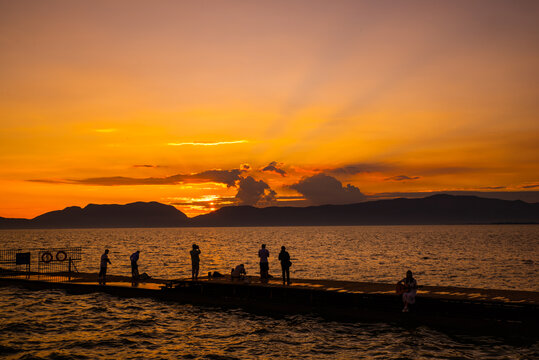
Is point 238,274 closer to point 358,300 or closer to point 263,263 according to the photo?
point 263,263

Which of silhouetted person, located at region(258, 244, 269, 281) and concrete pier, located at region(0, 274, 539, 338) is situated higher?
silhouetted person, located at region(258, 244, 269, 281)

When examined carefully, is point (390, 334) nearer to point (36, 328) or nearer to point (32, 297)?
point (36, 328)

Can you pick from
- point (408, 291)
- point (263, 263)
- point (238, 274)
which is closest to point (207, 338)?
point (263, 263)

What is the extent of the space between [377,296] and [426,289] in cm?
397

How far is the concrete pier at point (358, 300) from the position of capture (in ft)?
74.1

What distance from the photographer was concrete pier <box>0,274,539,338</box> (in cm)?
2259

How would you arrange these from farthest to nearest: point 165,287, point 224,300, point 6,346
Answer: point 165,287, point 224,300, point 6,346

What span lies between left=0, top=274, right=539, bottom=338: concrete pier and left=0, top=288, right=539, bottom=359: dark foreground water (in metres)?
1.01

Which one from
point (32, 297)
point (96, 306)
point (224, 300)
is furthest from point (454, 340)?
point (32, 297)

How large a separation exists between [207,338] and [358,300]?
8.97m

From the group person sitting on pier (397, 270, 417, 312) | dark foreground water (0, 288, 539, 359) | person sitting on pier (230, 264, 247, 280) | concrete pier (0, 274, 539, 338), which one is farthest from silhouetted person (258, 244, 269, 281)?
person sitting on pier (397, 270, 417, 312)

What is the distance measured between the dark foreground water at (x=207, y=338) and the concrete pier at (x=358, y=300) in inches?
40.0

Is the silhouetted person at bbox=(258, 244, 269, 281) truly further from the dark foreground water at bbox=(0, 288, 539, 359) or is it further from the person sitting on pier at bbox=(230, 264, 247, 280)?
the dark foreground water at bbox=(0, 288, 539, 359)

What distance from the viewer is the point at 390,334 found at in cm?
2281
